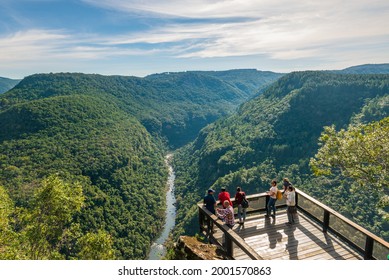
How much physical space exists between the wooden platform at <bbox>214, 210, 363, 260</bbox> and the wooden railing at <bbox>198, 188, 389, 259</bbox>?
26 cm

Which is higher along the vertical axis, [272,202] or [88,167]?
[272,202]

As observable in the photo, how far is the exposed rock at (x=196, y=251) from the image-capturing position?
10.4 metres

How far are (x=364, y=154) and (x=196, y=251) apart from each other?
11.1m

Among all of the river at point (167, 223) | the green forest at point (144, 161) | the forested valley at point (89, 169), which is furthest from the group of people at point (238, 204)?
the river at point (167, 223)

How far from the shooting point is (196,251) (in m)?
10.6

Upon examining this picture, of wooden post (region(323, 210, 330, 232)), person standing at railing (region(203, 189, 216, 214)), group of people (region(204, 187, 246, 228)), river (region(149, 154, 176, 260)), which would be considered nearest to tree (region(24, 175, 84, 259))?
person standing at railing (region(203, 189, 216, 214))

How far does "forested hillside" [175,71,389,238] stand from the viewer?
90.6 meters

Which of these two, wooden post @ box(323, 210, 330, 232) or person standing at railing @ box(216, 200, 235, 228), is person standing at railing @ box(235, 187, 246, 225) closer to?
person standing at railing @ box(216, 200, 235, 228)

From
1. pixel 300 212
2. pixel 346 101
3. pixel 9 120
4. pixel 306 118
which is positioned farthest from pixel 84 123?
pixel 300 212

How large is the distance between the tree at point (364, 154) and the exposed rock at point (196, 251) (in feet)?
28.2

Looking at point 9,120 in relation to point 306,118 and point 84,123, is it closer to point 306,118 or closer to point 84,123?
point 84,123

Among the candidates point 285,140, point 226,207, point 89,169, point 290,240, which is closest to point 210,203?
point 226,207

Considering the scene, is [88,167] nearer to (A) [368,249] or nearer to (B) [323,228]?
(B) [323,228]
